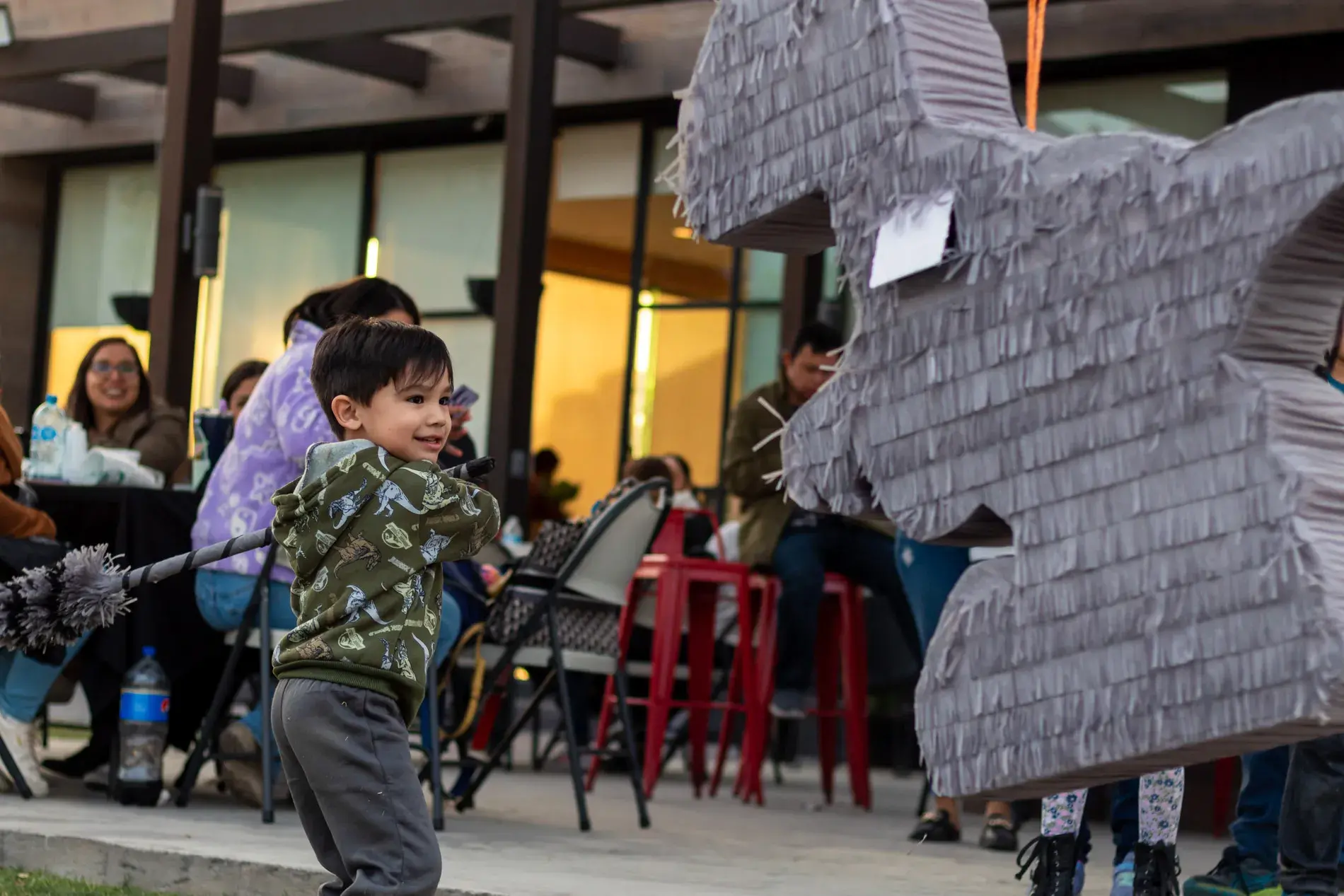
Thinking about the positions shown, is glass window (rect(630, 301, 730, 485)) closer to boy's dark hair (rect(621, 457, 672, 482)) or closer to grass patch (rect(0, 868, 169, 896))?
boy's dark hair (rect(621, 457, 672, 482))

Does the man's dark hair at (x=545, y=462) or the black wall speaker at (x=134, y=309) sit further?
the black wall speaker at (x=134, y=309)

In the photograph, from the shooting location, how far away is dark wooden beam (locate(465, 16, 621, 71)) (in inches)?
423

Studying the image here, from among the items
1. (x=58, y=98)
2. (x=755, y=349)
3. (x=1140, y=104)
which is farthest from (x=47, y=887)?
(x=58, y=98)

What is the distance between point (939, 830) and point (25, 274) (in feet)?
35.8

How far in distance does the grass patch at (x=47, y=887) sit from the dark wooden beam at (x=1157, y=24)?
6.35 m

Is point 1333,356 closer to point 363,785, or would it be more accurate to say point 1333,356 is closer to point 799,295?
point 363,785

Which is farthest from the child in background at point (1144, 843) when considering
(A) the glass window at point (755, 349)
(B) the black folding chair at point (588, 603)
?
(A) the glass window at point (755, 349)

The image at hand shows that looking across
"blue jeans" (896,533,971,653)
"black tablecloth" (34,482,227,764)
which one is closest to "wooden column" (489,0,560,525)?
"black tablecloth" (34,482,227,764)

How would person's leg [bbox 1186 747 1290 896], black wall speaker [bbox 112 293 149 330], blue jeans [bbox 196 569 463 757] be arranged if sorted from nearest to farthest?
person's leg [bbox 1186 747 1290 896], blue jeans [bbox 196 569 463 757], black wall speaker [bbox 112 293 149 330]

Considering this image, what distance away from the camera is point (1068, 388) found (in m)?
2.66

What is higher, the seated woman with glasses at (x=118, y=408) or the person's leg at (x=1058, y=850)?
the seated woman with glasses at (x=118, y=408)

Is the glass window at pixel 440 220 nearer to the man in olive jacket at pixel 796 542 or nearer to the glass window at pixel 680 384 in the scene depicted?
the glass window at pixel 680 384

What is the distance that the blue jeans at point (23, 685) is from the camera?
5.16 m

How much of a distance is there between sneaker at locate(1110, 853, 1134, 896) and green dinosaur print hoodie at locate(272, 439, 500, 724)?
1.72m
